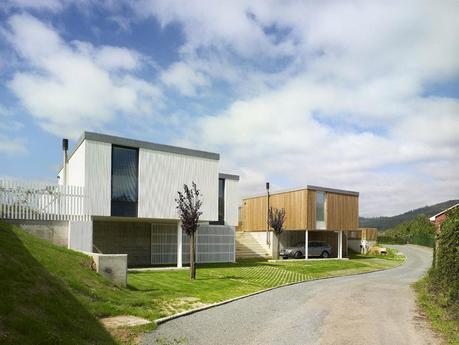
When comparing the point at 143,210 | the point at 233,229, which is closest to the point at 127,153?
the point at 143,210

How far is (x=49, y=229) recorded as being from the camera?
1922 centimetres

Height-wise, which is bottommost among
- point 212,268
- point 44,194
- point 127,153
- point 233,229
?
point 212,268

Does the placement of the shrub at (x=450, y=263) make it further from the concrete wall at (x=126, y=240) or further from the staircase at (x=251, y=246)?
the staircase at (x=251, y=246)

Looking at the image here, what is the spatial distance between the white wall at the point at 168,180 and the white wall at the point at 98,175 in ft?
5.58

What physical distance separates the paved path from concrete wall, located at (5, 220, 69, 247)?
30.1 ft

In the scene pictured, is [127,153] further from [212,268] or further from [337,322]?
[337,322]

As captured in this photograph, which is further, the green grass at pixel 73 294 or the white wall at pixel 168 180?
the white wall at pixel 168 180

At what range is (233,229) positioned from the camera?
28781 mm

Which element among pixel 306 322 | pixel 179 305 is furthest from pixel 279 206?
pixel 306 322

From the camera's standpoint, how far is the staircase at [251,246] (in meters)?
35.5

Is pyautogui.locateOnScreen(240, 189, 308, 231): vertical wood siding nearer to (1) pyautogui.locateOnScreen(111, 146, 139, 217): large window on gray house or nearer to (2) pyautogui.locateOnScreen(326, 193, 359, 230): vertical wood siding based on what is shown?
(2) pyautogui.locateOnScreen(326, 193, 359, 230): vertical wood siding

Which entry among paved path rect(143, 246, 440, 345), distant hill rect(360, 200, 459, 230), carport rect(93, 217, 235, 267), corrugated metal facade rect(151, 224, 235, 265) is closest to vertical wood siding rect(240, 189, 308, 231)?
corrugated metal facade rect(151, 224, 235, 265)

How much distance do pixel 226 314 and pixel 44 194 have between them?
11204 mm

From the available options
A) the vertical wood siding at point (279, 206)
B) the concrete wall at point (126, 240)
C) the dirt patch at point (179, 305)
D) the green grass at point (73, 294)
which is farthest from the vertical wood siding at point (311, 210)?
the dirt patch at point (179, 305)
